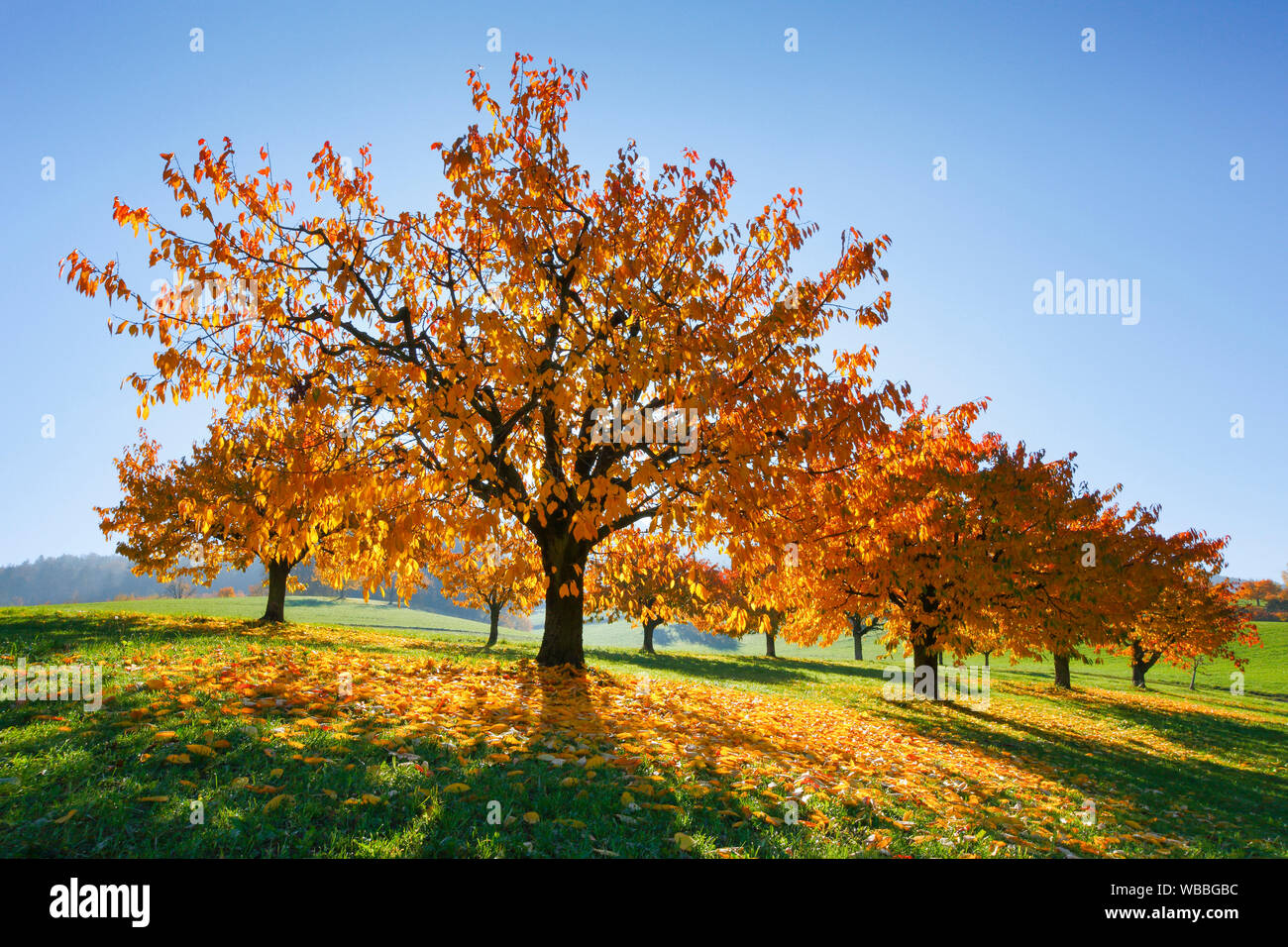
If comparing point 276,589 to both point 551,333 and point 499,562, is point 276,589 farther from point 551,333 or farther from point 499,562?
point 551,333

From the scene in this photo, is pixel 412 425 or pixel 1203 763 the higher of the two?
pixel 412 425

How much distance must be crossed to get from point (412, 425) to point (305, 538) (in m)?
2.60

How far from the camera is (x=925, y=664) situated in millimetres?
19375

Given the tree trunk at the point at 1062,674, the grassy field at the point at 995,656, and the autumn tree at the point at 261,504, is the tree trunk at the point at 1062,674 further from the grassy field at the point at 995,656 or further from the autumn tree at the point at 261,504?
the autumn tree at the point at 261,504

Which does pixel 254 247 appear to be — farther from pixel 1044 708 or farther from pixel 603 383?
pixel 1044 708

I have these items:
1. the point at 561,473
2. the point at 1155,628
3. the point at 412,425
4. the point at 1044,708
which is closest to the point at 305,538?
the point at 412,425

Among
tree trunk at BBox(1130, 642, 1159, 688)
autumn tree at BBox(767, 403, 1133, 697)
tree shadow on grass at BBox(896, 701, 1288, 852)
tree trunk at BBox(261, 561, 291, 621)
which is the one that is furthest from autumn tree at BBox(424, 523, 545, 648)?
Result: tree trunk at BBox(1130, 642, 1159, 688)

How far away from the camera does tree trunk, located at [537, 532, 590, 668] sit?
40.2 feet

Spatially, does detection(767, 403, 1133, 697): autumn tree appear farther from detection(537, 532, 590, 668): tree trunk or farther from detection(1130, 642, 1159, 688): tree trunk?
detection(1130, 642, 1159, 688): tree trunk

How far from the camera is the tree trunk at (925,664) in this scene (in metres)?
18.2

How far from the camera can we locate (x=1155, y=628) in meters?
31.3

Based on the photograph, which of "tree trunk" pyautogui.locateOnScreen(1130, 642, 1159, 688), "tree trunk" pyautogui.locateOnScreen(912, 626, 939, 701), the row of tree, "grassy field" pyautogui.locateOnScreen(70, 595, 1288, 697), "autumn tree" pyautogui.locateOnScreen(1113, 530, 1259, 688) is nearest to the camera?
the row of tree

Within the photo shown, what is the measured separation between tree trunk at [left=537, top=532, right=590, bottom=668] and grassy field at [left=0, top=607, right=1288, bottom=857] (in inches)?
26.9

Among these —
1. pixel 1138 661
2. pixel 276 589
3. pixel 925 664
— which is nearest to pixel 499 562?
pixel 925 664
